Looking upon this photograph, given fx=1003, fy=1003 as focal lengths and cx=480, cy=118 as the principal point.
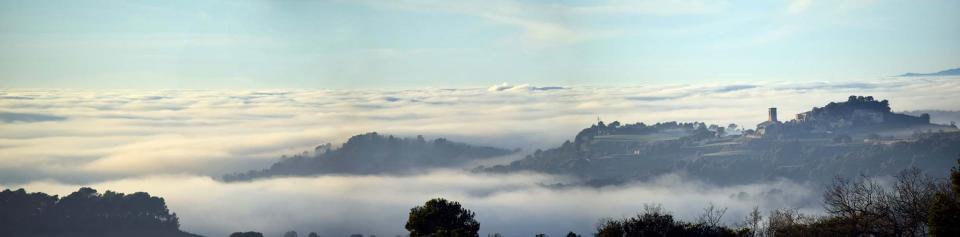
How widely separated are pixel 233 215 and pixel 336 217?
49.5ft

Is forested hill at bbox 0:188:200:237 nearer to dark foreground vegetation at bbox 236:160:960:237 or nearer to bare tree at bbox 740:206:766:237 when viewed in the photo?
dark foreground vegetation at bbox 236:160:960:237

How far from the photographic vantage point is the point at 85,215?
114 meters

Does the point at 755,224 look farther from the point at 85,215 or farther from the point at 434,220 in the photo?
the point at 85,215

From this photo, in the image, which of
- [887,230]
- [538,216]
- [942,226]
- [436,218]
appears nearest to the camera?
[942,226]

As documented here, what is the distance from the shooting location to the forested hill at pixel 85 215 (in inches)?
4284

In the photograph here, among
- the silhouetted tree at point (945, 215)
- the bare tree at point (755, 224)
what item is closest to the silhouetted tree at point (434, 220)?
the bare tree at point (755, 224)

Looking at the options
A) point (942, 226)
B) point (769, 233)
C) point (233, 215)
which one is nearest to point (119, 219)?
point (233, 215)

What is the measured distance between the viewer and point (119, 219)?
11481 cm

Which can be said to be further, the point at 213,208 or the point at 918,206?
the point at 213,208

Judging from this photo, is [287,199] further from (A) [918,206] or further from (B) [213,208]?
(A) [918,206]

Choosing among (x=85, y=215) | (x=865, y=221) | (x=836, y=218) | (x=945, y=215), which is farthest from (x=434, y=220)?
(x=85, y=215)

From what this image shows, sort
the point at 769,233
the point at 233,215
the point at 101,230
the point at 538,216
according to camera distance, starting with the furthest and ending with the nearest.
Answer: the point at 538,216 < the point at 233,215 < the point at 101,230 < the point at 769,233

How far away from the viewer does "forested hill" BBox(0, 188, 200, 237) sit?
357 ft

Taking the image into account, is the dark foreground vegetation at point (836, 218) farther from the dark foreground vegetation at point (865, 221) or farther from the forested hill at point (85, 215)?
the forested hill at point (85, 215)
